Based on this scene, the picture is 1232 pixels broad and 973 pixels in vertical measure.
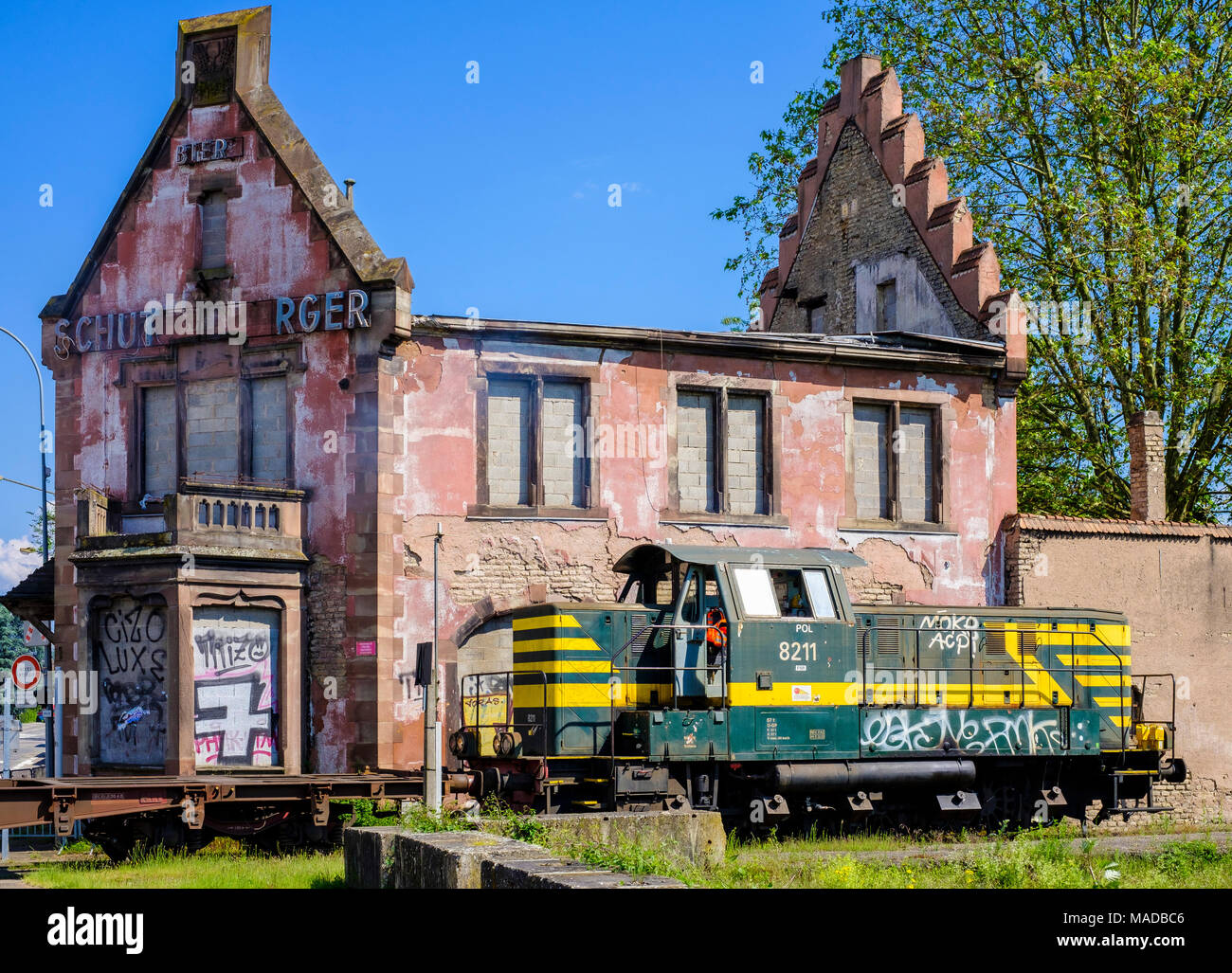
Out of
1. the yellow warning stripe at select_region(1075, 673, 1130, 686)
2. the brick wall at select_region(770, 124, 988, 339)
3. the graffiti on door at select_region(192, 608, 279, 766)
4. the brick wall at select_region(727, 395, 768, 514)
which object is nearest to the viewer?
the yellow warning stripe at select_region(1075, 673, 1130, 686)

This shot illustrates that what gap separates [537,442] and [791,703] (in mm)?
7101

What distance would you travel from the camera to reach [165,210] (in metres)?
24.8

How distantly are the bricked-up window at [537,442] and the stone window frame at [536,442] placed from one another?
0.02m

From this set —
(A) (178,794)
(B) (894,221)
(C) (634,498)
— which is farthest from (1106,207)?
(A) (178,794)

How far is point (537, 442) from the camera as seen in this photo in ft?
78.1

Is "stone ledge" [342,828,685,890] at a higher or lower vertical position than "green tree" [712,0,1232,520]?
lower

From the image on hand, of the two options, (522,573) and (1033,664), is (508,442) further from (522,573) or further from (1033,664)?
(1033,664)

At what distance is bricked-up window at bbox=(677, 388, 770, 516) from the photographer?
25.0 m

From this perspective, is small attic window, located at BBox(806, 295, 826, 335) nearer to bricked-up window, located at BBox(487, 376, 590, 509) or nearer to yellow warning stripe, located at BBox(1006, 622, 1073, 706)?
bricked-up window, located at BBox(487, 376, 590, 509)

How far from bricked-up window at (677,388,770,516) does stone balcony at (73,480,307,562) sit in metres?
6.55

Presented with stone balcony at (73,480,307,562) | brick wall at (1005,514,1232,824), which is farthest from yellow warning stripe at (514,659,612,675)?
brick wall at (1005,514,1232,824)
